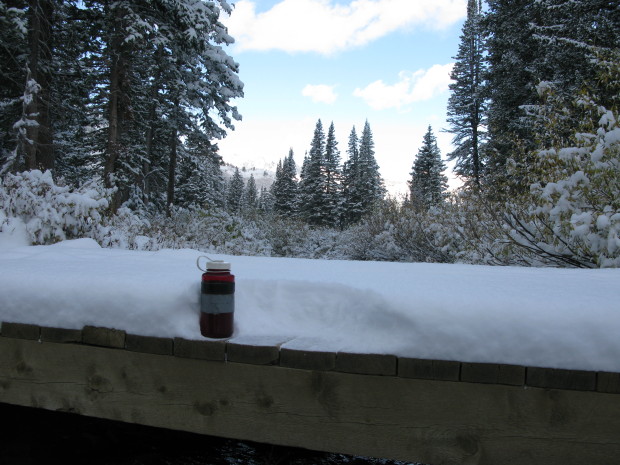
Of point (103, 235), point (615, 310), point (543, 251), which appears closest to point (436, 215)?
point (543, 251)

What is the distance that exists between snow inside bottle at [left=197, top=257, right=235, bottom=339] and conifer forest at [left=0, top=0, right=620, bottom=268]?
3.42 meters

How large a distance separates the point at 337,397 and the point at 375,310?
41cm

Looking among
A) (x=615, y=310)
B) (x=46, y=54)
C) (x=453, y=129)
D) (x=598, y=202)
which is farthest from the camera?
(x=453, y=129)

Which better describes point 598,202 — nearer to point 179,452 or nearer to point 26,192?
point 179,452

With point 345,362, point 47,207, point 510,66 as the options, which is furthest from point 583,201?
point 510,66

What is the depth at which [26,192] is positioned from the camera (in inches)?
214

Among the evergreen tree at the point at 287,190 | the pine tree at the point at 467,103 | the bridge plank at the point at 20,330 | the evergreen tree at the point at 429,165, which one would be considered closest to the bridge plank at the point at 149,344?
the bridge plank at the point at 20,330

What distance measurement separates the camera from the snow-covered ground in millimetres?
1498

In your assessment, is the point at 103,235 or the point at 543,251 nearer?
the point at 543,251

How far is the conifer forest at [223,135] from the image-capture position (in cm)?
450

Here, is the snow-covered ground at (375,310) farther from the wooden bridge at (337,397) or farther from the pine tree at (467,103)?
the pine tree at (467,103)

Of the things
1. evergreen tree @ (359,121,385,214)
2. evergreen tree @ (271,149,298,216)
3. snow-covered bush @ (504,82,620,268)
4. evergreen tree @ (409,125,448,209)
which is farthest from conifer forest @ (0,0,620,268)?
evergreen tree @ (271,149,298,216)

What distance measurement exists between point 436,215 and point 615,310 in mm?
7852

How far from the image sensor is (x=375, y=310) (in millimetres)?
1743
